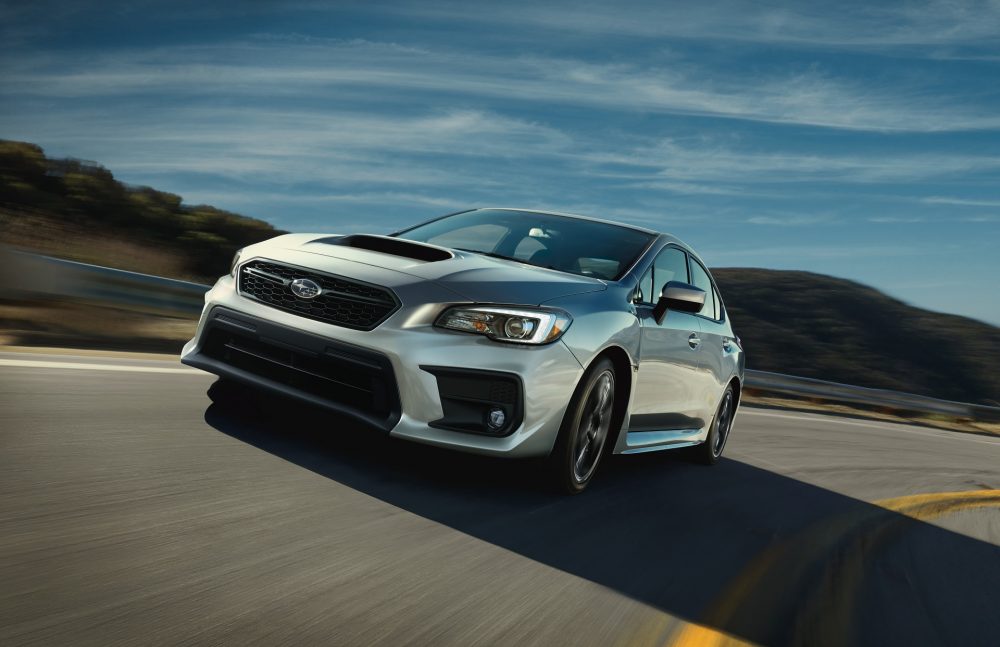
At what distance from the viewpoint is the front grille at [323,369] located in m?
4.27

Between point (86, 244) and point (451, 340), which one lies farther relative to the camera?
point (86, 244)

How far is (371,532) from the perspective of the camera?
3.80 m

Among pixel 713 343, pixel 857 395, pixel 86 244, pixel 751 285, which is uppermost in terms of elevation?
pixel 713 343

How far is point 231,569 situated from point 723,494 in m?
4.02

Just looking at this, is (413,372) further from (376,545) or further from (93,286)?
(93,286)

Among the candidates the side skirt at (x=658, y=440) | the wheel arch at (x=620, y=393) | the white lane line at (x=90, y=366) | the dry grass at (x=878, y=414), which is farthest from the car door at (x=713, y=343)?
the dry grass at (x=878, y=414)

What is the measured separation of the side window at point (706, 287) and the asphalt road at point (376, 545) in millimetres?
1219

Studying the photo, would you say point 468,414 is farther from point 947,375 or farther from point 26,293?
point 947,375

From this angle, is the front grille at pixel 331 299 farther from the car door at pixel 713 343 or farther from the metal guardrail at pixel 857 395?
the metal guardrail at pixel 857 395

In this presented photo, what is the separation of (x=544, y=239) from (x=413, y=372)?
6.04 feet

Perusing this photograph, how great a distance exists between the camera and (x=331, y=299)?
14.5 ft

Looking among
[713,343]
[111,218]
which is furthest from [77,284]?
[111,218]

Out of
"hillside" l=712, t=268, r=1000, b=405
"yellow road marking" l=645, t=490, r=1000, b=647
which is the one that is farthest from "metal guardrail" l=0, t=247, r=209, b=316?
"hillside" l=712, t=268, r=1000, b=405

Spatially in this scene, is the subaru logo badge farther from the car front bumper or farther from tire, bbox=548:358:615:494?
tire, bbox=548:358:615:494
